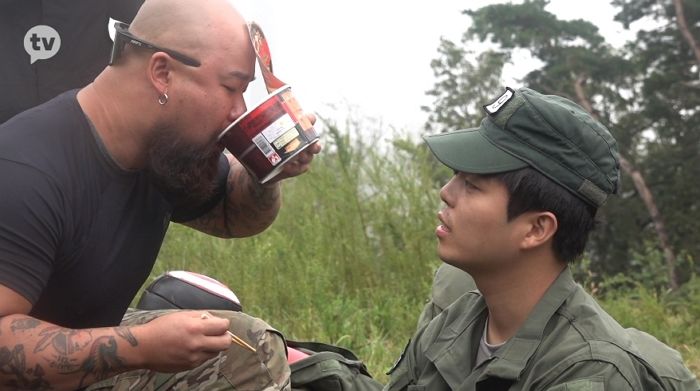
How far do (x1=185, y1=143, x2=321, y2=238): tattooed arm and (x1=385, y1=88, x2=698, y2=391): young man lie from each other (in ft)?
2.31

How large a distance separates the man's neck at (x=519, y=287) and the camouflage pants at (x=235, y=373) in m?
0.71

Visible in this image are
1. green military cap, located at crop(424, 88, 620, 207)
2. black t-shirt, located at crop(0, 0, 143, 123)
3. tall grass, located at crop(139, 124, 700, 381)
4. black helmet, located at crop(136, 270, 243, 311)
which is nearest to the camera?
green military cap, located at crop(424, 88, 620, 207)

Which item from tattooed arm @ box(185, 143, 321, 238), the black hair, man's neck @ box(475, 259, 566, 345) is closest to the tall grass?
tattooed arm @ box(185, 143, 321, 238)

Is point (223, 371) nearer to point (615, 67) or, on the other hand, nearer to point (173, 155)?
point (173, 155)

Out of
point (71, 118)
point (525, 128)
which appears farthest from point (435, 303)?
point (71, 118)

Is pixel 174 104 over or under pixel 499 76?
over

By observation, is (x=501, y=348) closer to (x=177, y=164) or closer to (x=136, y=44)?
(x=177, y=164)

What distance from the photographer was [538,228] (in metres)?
2.74

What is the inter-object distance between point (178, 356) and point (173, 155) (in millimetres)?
593

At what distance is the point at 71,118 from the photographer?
282 centimetres

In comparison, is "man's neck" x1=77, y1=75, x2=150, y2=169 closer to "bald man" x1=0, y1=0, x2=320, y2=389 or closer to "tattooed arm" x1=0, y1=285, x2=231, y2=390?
"bald man" x1=0, y1=0, x2=320, y2=389

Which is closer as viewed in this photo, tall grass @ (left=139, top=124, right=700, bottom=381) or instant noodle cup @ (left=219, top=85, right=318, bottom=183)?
instant noodle cup @ (left=219, top=85, right=318, bottom=183)

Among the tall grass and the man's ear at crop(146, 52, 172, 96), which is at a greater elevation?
the man's ear at crop(146, 52, 172, 96)

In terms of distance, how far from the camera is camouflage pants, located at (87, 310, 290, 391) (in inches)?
121
